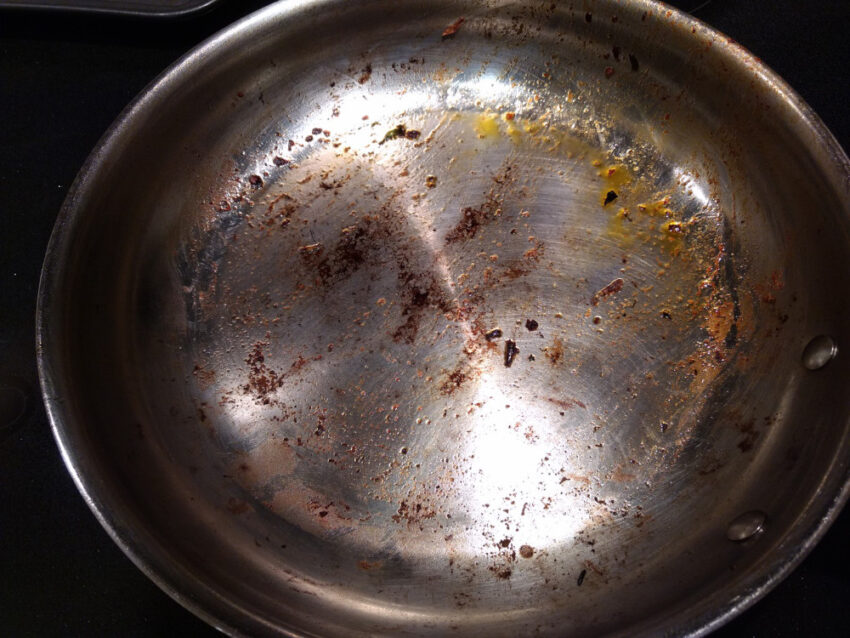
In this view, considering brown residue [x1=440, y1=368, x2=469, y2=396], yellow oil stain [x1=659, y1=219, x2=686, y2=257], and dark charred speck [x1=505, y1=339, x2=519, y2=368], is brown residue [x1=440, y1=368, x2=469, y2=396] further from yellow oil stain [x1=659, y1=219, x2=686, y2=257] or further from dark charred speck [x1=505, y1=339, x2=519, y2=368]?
yellow oil stain [x1=659, y1=219, x2=686, y2=257]

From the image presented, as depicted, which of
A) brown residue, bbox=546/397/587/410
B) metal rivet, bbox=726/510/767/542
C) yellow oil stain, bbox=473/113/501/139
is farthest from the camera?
yellow oil stain, bbox=473/113/501/139

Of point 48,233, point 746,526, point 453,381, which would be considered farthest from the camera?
point 48,233

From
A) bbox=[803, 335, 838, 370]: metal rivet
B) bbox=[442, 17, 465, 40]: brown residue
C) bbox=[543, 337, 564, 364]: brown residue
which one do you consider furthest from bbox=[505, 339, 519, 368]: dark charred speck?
bbox=[442, 17, 465, 40]: brown residue

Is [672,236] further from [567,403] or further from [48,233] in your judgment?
[48,233]

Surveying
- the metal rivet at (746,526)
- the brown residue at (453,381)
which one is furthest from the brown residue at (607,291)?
the metal rivet at (746,526)

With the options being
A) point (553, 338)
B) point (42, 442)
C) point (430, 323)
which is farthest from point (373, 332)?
point (42, 442)

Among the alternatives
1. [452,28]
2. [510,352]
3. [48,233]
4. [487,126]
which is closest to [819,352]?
[510,352]

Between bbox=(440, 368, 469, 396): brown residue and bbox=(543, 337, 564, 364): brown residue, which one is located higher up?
bbox=(543, 337, 564, 364): brown residue
